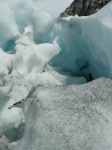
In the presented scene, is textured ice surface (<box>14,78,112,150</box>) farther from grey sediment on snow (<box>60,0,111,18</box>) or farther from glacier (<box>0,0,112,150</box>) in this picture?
grey sediment on snow (<box>60,0,111,18</box>)

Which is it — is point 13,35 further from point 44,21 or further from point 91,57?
point 91,57

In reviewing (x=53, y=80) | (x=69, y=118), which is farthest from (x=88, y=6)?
(x=69, y=118)

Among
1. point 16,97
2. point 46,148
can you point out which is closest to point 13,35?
point 16,97

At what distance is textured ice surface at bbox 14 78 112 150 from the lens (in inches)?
72.4

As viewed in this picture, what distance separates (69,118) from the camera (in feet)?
6.40

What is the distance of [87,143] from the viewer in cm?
182

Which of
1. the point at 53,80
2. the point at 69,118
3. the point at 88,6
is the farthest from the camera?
the point at 88,6

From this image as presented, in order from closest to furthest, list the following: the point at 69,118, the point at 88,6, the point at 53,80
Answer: the point at 69,118
the point at 53,80
the point at 88,6

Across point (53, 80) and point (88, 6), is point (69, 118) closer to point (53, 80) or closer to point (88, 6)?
point (53, 80)

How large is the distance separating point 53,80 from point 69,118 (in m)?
0.64

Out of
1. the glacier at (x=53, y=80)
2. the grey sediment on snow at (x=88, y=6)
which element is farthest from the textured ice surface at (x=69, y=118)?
the grey sediment on snow at (x=88, y=6)

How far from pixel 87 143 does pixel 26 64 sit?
3.15ft

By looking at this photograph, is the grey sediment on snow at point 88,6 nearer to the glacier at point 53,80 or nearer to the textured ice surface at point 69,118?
the glacier at point 53,80

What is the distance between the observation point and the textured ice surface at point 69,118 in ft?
6.03
